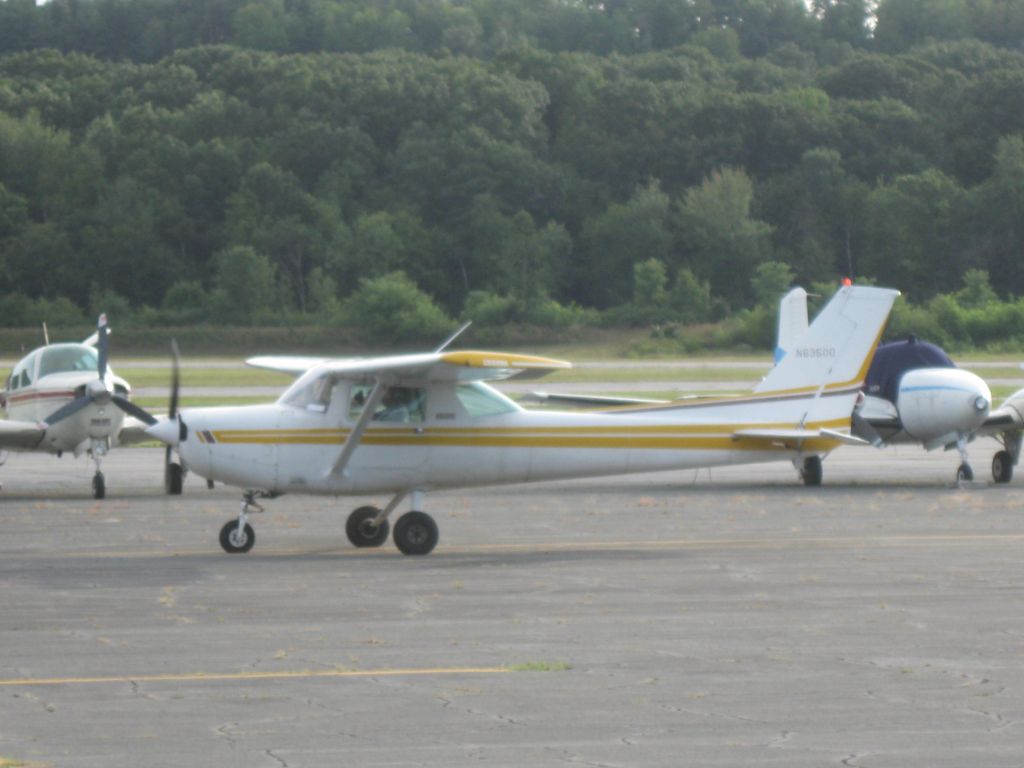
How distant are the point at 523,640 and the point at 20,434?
12.1 metres

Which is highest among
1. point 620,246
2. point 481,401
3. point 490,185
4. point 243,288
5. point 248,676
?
point 490,185

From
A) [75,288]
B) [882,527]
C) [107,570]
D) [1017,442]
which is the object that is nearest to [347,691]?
[107,570]

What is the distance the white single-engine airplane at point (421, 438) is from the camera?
14.7 metres

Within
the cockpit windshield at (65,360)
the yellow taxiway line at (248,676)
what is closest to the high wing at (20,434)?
the cockpit windshield at (65,360)

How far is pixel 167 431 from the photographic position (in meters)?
14.5

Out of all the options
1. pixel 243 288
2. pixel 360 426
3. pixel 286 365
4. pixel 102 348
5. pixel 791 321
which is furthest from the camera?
pixel 243 288

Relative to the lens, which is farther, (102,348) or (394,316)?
(394,316)

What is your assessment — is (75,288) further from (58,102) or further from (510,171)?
(510,171)

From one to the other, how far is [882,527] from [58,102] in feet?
255

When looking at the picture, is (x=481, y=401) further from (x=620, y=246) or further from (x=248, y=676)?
(x=620, y=246)

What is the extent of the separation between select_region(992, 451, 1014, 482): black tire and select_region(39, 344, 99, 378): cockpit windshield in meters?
12.0

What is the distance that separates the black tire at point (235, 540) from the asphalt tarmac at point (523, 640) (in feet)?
0.60

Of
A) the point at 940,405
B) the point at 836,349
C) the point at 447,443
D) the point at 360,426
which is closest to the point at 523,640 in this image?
the point at 360,426

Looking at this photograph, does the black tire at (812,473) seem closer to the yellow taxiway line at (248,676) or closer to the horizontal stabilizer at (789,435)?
the horizontal stabilizer at (789,435)
